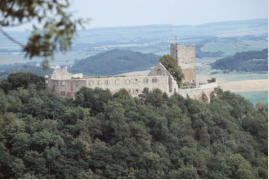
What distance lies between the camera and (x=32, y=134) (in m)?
33.1

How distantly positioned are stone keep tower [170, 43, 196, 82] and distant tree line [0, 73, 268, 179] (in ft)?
13.3

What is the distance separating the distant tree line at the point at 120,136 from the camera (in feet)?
103

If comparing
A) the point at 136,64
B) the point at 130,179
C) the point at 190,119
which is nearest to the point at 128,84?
the point at 190,119

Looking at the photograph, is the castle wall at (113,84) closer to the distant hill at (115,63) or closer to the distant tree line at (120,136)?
the distant tree line at (120,136)

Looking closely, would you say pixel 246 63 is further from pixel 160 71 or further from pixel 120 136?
pixel 120 136

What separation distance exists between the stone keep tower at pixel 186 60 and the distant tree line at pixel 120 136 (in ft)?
13.3

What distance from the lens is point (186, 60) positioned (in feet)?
138

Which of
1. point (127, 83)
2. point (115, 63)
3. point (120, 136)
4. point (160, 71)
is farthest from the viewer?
point (115, 63)

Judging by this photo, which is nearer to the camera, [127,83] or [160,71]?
[127,83]

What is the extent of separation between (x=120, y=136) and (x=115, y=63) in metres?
46.9

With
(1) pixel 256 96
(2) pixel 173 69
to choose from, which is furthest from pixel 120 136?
(1) pixel 256 96

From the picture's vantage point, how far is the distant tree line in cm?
→ 3141

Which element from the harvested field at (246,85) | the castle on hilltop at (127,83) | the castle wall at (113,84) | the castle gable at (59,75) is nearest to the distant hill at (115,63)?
the harvested field at (246,85)

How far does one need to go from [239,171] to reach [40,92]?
11850 millimetres
